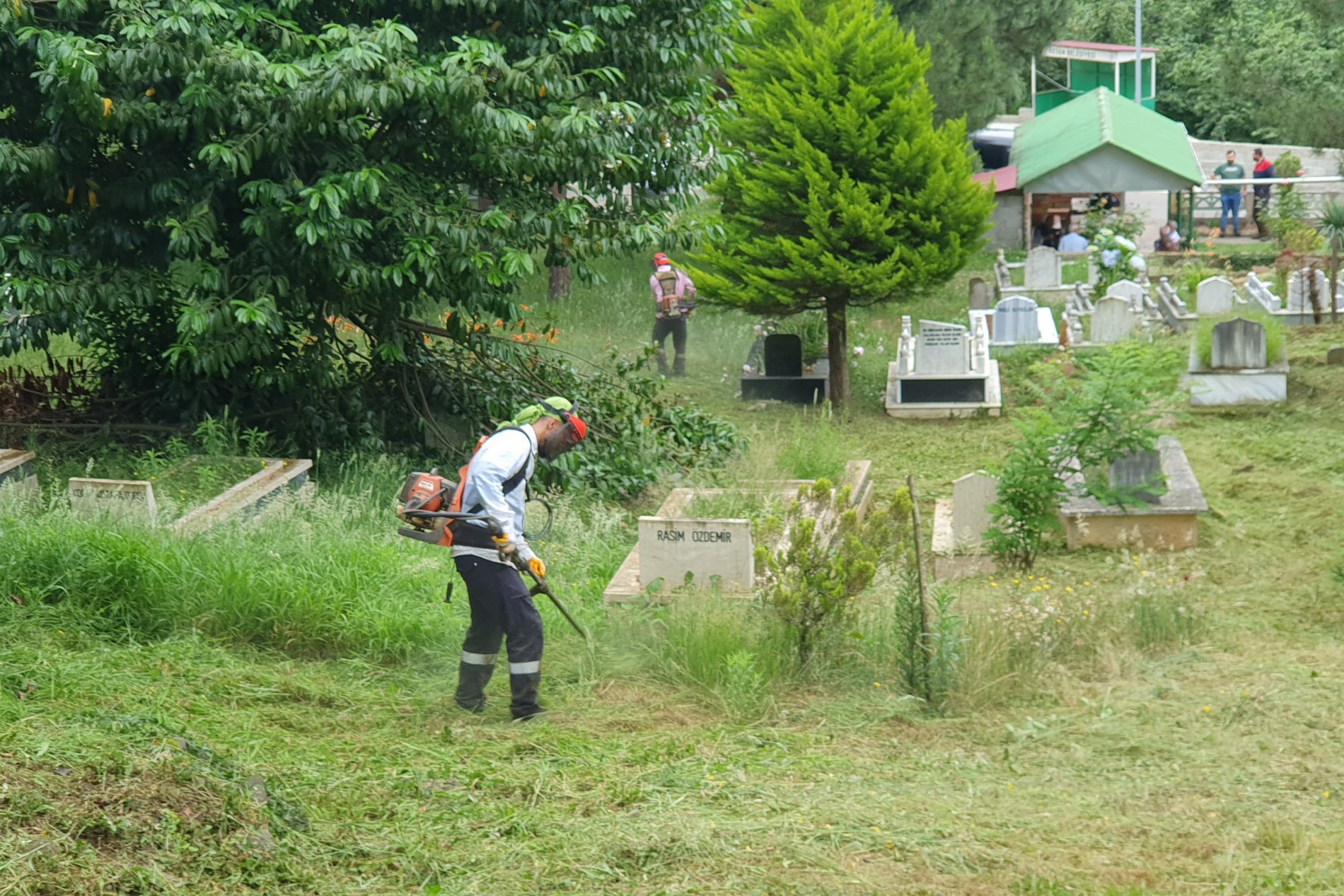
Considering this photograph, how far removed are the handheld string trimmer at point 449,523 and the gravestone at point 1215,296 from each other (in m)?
17.0

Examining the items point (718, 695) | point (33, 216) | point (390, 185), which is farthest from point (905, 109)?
point (718, 695)

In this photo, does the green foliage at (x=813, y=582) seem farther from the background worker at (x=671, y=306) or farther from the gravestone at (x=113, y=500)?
the background worker at (x=671, y=306)

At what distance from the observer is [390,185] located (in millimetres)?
10703

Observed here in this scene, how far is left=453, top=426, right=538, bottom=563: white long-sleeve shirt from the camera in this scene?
274 inches

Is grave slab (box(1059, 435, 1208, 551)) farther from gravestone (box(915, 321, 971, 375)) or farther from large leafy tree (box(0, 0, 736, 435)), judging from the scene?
gravestone (box(915, 321, 971, 375))

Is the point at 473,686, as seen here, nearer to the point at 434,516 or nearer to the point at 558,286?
the point at 434,516

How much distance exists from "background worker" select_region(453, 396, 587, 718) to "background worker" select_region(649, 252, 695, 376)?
12.1 m

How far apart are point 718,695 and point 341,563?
2.65m

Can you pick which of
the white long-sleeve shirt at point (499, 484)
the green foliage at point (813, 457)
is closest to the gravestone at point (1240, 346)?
the green foliage at point (813, 457)

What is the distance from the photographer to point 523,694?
276 inches

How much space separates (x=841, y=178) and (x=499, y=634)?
10.8 meters

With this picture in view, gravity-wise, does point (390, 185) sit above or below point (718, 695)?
above

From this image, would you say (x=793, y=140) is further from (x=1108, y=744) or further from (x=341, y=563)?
(x=1108, y=744)

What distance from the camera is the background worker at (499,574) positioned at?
6980 millimetres
